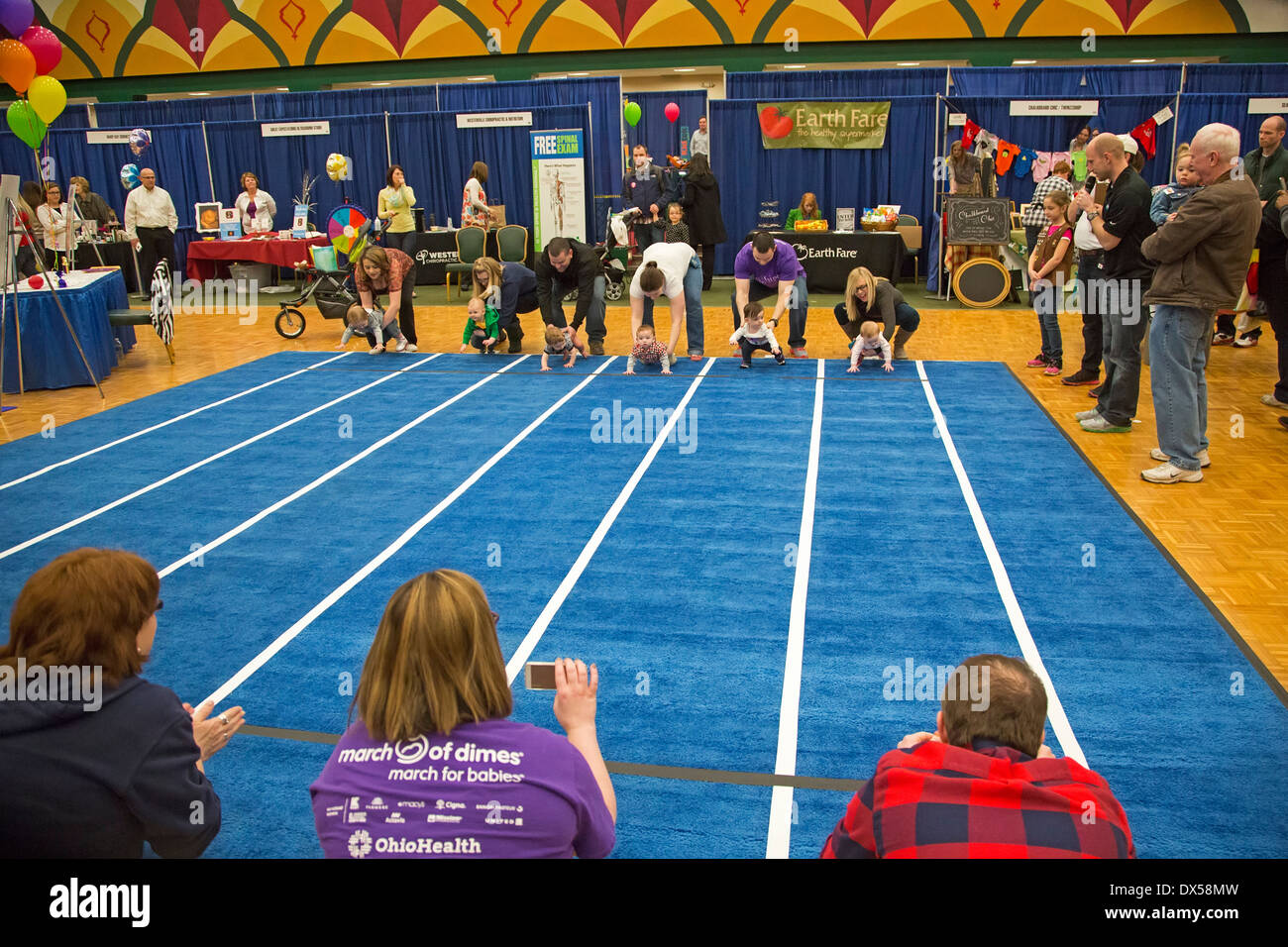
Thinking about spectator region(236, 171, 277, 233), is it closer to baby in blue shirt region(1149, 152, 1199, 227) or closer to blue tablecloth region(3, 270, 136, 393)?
blue tablecloth region(3, 270, 136, 393)

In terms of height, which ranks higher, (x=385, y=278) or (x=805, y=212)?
(x=805, y=212)

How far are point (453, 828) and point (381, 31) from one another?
64.9 ft

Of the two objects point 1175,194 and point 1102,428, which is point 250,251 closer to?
point 1102,428

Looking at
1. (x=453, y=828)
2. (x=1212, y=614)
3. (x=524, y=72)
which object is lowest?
(x=1212, y=614)

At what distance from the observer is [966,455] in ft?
20.7

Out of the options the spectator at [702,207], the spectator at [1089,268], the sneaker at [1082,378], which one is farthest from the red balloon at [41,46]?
the sneaker at [1082,378]

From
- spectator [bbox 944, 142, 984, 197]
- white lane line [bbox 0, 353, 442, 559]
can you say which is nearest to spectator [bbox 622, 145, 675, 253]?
spectator [bbox 944, 142, 984, 197]

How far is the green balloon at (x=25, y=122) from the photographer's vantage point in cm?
936

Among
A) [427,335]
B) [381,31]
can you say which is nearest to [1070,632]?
[427,335]

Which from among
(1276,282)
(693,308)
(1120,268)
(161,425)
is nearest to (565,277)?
(693,308)

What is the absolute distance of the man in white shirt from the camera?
44.1 feet

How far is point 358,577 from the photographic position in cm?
462

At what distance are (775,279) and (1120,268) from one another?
3.55m
